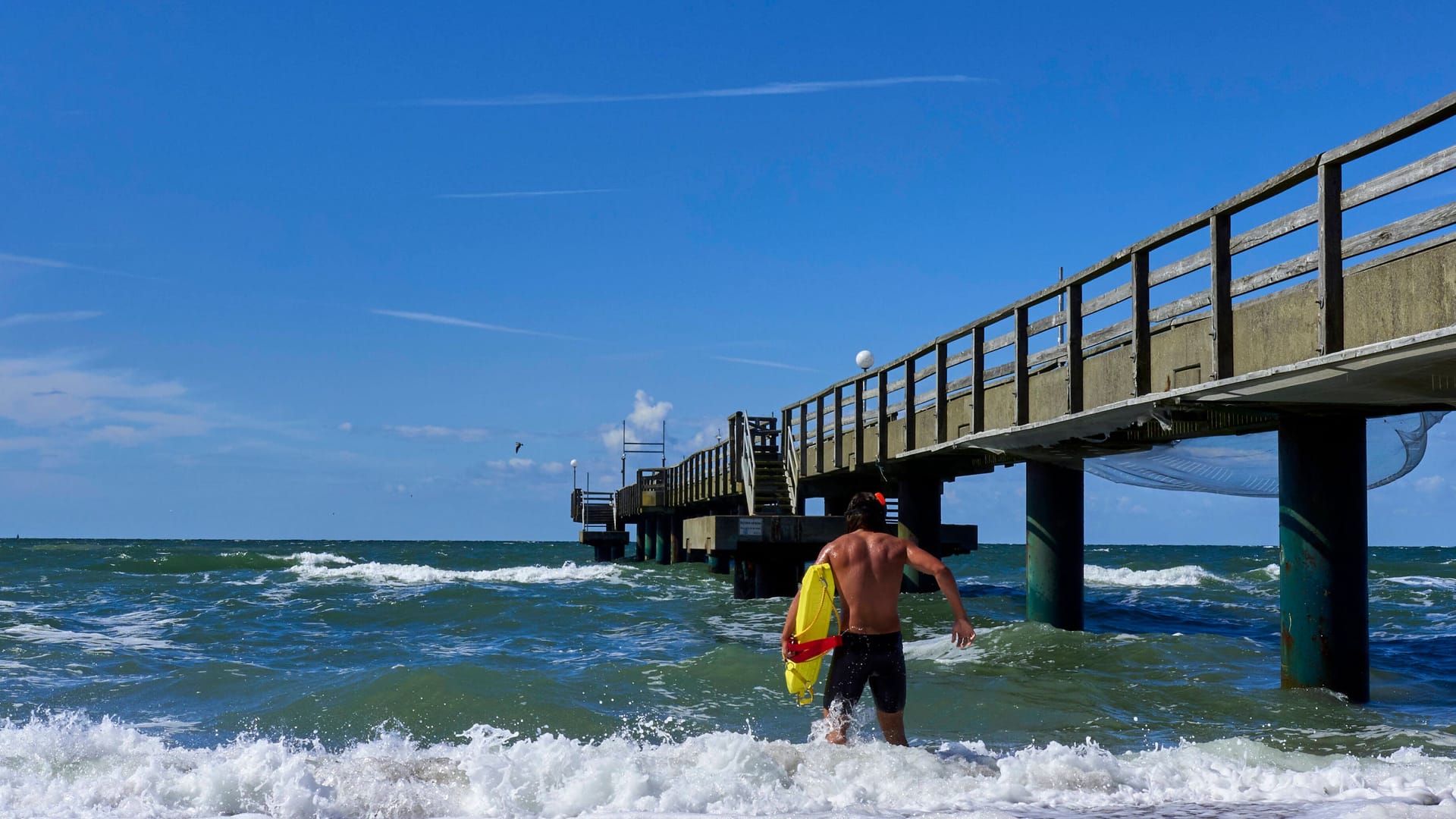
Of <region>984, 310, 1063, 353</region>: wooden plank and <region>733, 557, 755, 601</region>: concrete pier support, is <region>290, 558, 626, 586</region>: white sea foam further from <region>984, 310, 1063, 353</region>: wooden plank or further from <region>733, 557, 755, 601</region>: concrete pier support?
<region>984, 310, 1063, 353</region>: wooden plank

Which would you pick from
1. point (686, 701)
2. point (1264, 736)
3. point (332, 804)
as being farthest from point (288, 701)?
point (1264, 736)

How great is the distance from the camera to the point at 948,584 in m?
7.14

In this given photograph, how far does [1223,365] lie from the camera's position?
953cm

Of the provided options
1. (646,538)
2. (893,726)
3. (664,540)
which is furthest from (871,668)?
(646,538)

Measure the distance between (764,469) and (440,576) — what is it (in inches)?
729

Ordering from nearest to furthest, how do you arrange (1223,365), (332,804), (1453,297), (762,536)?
(332,804)
(1453,297)
(1223,365)
(762,536)

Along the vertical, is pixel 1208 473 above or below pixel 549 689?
above

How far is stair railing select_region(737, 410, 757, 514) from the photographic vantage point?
24.5 meters

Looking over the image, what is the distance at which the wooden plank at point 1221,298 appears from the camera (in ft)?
31.3

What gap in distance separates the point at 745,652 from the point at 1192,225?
653 cm

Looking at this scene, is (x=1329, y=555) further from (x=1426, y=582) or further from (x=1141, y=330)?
(x=1426, y=582)

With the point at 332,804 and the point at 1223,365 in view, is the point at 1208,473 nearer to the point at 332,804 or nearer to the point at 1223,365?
the point at 1223,365

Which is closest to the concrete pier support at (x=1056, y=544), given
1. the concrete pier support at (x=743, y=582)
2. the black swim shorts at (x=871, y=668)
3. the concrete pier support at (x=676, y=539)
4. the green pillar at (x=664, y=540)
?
the concrete pier support at (x=743, y=582)

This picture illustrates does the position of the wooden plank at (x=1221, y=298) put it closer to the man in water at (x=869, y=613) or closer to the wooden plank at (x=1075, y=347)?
the wooden plank at (x=1075, y=347)
